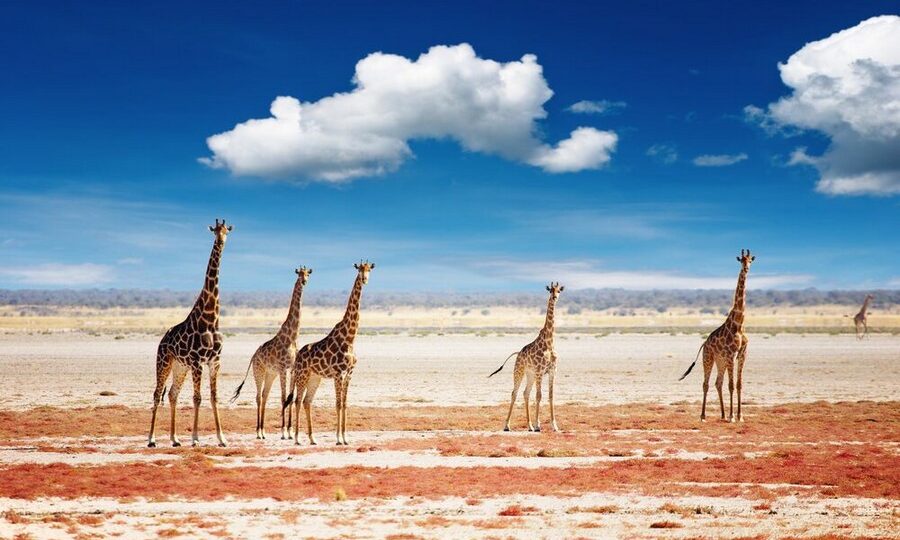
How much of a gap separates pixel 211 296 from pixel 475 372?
2732 centimetres

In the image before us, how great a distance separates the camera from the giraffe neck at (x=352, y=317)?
63.5 feet

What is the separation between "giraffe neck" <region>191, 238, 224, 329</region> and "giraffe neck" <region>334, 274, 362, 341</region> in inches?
101

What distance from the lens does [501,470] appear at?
16.2 m

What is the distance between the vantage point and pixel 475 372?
45.3m

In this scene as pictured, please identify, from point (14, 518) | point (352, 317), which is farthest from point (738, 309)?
point (14, 518)

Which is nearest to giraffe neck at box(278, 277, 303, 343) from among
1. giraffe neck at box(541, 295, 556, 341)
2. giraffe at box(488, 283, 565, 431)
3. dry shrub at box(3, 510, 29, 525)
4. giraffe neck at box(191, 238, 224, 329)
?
giraffe neck at box(191, 238, 224, 329)

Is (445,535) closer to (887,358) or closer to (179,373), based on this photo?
(179,373)

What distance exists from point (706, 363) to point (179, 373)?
552 inches

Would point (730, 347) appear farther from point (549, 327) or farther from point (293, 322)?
point (293, 322)

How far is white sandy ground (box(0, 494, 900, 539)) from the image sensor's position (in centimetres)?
1162

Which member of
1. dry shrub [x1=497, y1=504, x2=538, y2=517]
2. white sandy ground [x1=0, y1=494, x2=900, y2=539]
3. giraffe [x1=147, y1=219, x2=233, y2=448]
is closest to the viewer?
white sandy ground [x1=0, y1=494, x2=900, y2=539]

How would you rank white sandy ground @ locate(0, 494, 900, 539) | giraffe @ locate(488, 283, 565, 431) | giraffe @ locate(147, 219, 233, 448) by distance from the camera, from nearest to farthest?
white sandy ground @ locate(0, 494, 900, 539) → giraffe @ locate(147, 219, 233, 448) → giraffe @ locate(488, 283, 565, 431)

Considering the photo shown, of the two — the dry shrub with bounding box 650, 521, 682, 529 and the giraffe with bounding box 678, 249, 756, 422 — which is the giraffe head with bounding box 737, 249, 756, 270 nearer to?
the giraffe with bounding box 678, 249, 756, 422

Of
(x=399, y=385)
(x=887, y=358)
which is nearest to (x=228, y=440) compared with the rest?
(x=399, y=385)
